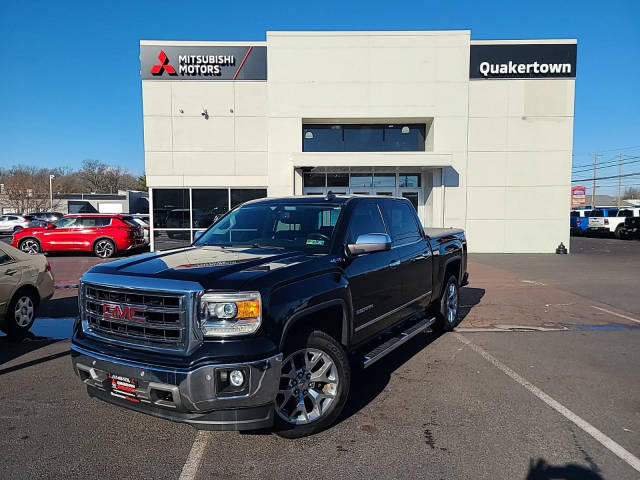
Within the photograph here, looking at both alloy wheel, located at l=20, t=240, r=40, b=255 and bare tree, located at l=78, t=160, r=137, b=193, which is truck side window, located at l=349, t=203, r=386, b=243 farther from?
bare tree, located at l=78, t=160, r=137, b=193

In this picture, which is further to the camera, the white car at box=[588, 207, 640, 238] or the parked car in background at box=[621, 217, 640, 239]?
the white car at box=[588, 207, 640, 238]

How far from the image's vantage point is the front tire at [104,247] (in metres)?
16.4

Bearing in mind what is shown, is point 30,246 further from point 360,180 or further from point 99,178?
point 99,178

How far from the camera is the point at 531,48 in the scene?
17.1 meters

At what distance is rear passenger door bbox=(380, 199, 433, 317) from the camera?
4.94m

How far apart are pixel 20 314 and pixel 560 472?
666 centimetres

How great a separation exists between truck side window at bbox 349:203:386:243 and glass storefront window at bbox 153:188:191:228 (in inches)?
560

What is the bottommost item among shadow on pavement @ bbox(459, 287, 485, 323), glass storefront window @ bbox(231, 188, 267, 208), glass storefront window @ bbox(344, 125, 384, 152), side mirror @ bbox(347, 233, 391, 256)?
shadow on pavement @ bbox(459, 287, 485, 323)

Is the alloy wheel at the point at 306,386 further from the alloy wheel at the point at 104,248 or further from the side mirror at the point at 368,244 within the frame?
the alloy wheel at the point at 104,248

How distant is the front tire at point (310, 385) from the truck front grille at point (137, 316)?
816mm

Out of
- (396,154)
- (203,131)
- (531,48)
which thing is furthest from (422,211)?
(203,131)

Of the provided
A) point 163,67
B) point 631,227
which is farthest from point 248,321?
point 631,227

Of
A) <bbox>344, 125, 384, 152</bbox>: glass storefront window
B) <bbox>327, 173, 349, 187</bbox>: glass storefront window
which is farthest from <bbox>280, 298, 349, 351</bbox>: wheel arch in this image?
<bbox>344, 125, 384, 152</bbox>: glass storefront window

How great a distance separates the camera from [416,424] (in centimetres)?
368
